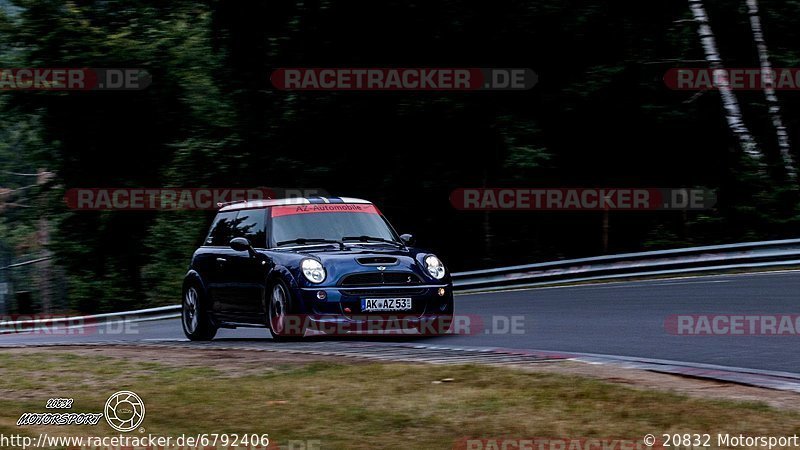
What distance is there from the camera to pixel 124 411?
315 inches

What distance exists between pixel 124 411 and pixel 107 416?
0.26 metres

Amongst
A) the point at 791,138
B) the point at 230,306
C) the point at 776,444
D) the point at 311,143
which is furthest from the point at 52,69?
the point at 776,444

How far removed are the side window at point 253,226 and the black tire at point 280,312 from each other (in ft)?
2.74

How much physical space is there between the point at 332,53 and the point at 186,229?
9121 millimetres

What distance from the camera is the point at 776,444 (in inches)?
261

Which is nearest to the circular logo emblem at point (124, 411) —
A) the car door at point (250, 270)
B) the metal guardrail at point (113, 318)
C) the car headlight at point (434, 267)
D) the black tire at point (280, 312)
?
the black tire at point (280, 312)

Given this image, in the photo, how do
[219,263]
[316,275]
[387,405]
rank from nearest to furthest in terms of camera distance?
1. [387,405]
2. [316,275]
3. [219,263]

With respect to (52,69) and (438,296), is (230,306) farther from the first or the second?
(52,69)

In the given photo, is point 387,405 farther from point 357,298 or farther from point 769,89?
point 769,89

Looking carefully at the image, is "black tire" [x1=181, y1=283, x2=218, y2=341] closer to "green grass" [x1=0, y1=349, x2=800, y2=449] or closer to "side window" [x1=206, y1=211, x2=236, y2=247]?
"side window" [x1=206, y1=211, x2=236, y2=247]

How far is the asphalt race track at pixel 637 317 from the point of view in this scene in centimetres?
1148

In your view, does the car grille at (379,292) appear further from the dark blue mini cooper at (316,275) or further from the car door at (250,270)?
the car door at (250,270)

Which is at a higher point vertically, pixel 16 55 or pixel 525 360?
pixel 16 55

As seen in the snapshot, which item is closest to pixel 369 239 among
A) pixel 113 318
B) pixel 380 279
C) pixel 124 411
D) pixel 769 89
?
pixel 380 279
